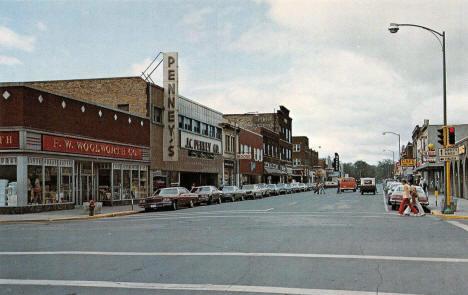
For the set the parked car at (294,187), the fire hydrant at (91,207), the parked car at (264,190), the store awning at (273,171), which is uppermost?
the store awning at (273,171)

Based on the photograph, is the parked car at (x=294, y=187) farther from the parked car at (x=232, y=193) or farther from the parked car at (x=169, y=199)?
the parked car at (x=169, y=199)

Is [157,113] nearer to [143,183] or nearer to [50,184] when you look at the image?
[143,183]

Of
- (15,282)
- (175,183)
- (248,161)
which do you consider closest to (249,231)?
(15,282)

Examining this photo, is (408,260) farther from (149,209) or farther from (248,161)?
(248,161)

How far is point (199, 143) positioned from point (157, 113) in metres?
→ 9.49

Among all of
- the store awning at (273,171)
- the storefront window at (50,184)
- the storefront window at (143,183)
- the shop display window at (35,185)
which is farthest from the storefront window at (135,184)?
the store awning at (273,171)

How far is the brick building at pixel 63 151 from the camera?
87.6 ft

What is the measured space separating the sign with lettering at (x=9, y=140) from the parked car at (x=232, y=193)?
762 inches

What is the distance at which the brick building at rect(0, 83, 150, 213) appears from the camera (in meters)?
26.7

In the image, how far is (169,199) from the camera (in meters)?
30.3

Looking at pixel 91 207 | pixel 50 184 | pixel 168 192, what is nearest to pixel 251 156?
pixel 168 192

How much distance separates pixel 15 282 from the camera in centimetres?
869

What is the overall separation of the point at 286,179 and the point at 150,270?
92.1 m

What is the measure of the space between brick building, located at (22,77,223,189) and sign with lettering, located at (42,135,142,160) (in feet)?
11.8
